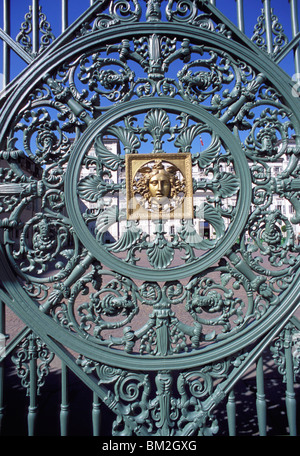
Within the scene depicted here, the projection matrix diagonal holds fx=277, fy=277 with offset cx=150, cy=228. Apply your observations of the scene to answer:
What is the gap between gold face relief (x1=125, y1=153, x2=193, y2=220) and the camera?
6.94 feet

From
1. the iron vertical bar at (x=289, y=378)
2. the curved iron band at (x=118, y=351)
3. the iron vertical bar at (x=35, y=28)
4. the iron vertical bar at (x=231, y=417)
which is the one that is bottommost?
the iron vertical bar at (x=231, y=417)

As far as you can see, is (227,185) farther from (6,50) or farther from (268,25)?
(6,50)

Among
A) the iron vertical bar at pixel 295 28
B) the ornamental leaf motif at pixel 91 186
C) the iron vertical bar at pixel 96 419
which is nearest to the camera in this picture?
the iron vertical bar at pixel 96 419

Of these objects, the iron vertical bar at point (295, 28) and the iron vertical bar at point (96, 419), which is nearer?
the iron vertical bar at point (96, 419)

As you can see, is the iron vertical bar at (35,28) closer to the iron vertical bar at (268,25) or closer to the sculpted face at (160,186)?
the sculpted face at (160,186)

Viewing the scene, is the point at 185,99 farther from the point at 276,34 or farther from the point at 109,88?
the point at 276,34

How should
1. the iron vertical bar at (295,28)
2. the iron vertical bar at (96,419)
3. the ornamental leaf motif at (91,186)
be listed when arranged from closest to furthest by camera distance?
1. the iron vertical bar at (96,419)
2. the ornamental leaf motif at (91,186)
3. the iron vertical bar at (295,28)

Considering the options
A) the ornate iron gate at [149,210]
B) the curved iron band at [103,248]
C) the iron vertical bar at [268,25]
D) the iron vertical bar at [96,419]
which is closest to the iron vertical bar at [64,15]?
the ornate iron gate at [149,210]

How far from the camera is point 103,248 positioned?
6.86 ft

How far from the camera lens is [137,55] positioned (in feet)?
7.19

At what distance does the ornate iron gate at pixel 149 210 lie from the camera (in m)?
2.09

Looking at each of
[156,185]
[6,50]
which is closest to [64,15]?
[6,50]

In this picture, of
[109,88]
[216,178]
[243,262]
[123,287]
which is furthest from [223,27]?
[123,287]

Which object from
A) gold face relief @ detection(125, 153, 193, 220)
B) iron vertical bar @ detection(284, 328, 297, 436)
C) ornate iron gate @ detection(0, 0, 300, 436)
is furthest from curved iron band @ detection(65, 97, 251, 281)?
iron vertical bar @ detection(284, 328, 297, 436)
